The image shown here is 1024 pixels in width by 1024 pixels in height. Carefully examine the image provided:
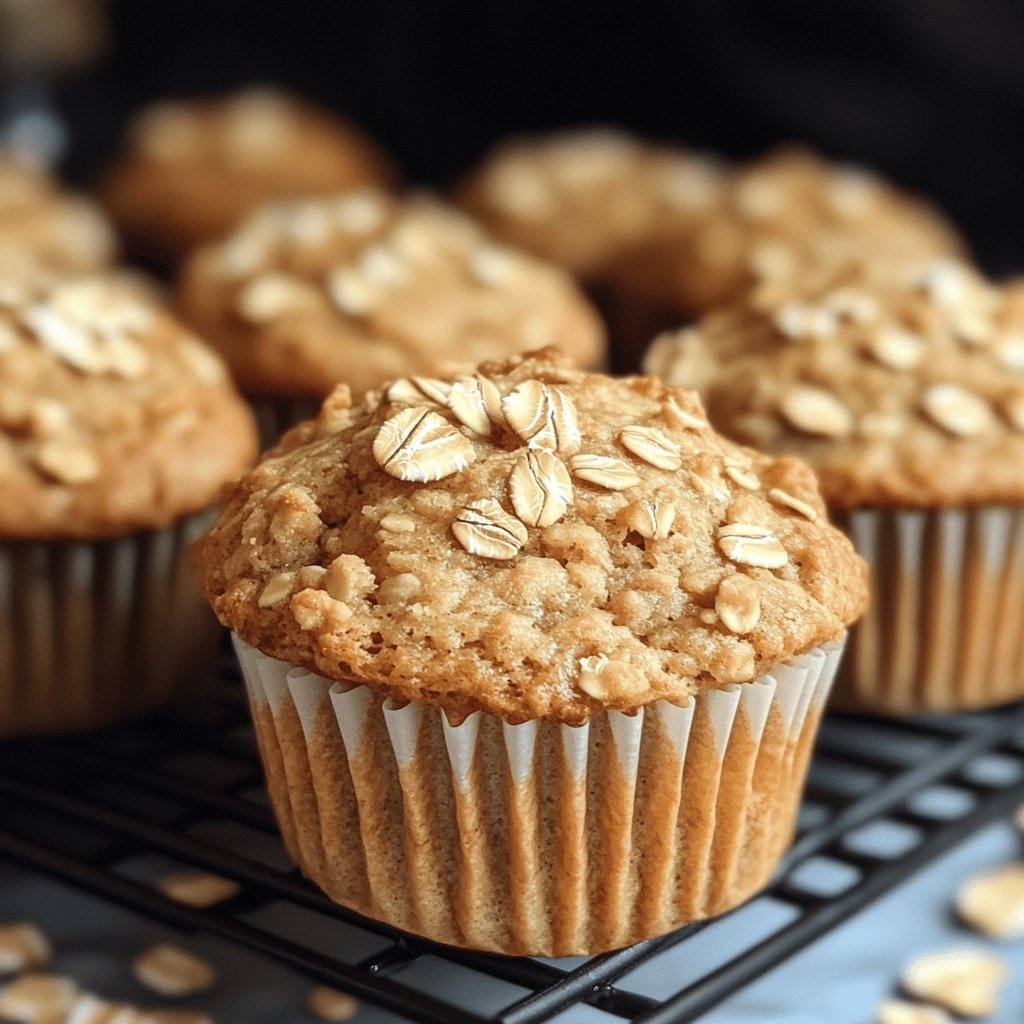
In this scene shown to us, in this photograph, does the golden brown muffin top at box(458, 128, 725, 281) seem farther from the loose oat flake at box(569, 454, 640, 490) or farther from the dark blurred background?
the loose oat flake at box(569, 454, 640, 490)

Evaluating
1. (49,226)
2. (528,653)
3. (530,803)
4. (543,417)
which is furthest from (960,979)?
(49,226)

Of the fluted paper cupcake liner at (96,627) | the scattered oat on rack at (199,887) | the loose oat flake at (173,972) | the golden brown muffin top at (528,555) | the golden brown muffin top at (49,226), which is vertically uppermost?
the golden brown muffin top at (528,555)

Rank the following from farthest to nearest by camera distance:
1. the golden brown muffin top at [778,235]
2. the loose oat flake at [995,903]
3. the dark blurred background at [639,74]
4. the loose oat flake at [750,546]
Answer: the dark blurred background at [639,74] < the golden brown muffin top at [778,235] < the loose oat flake at [995,903] < the loose oat flake at [750,546]

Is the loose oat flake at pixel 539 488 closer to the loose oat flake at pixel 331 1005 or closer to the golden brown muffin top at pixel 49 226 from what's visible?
the loose oat flake at pixel 331 1005

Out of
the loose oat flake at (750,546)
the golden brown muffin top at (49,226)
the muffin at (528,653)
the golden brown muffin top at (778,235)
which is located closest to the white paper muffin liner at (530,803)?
the muffin at (528,653)

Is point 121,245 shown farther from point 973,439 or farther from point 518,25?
point 973,439

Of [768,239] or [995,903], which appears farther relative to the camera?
[768,239]

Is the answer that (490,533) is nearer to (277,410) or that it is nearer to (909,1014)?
(909,1014)

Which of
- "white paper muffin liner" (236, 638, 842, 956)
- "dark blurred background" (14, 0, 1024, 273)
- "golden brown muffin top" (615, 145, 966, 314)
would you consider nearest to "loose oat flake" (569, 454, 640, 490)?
"white paper muffin liner" (236, 638, 842, 956)
